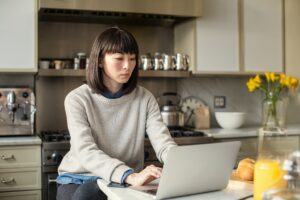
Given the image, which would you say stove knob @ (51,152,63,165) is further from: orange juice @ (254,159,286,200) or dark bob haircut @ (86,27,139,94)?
orange juice @ (254,159,286,200)

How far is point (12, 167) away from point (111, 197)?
161cm

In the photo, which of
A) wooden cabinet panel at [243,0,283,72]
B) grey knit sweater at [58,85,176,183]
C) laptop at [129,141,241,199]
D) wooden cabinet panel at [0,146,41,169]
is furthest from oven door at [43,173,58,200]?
wooden cabinet panel at [243,0,283,72]

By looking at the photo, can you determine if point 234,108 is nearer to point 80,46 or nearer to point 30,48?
point 80,46

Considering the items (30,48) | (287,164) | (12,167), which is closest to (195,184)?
(287,164)

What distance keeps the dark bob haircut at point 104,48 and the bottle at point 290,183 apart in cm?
93

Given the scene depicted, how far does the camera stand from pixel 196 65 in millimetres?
3488

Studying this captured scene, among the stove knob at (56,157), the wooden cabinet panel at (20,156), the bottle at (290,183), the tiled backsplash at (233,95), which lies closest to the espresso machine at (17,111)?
the wooden cabinet panel at (20,156)

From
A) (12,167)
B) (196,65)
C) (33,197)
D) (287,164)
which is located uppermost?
(196,65)

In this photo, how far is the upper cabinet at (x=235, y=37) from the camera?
3512mm

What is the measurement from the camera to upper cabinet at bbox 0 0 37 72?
119 inches

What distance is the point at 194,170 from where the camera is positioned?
1.39m

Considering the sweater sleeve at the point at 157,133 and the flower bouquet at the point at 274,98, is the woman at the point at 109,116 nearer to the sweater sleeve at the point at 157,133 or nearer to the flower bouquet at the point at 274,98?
the sweater sleeve at the point at 157,133

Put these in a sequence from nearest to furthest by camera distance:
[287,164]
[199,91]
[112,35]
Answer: [287,164] → [112,35] → [199,91]

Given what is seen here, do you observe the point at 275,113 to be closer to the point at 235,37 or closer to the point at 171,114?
the point at 235,37
